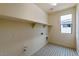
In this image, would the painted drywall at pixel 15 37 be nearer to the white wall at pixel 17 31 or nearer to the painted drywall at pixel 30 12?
the white wall at pixel 17 31

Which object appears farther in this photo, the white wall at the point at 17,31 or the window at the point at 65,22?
the window at the point at 65,22

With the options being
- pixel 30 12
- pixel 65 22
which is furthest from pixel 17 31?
pixel 65 22

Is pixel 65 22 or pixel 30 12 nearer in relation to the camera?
pixel 65 22

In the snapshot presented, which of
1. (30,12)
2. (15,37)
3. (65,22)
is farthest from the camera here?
(30,12)

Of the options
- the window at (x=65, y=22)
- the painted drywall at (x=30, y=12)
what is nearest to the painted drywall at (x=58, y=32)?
the window at (x=65, y=22)

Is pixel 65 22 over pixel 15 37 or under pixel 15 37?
over

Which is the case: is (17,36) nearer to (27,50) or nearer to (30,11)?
(27,50)

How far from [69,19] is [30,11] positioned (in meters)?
1.17

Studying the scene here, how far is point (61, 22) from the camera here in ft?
6.67

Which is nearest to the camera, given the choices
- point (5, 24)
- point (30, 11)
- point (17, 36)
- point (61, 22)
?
point (5, 24)

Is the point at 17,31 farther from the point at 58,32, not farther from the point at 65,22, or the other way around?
the point at 65,22

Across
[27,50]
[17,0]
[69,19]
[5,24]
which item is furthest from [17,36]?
[69,19]

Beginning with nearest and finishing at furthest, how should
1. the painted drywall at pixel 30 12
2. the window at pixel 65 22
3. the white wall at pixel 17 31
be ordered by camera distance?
the white wall at pixel 17 31 < the painted drywall at pixel 30 12 < the window at pixel 65 22

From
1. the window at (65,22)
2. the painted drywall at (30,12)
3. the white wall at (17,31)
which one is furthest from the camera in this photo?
the window at (65,22)
